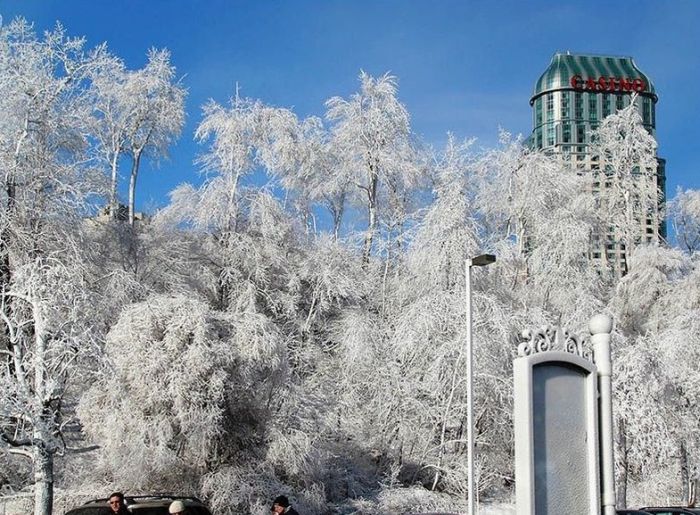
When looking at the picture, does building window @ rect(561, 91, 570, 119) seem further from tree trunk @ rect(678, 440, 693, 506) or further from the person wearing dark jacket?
the person wearing dark jacket

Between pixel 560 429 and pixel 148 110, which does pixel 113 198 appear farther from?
pixel 560 429

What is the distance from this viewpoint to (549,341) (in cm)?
1166

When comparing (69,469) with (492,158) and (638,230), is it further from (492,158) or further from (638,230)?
(638,230)

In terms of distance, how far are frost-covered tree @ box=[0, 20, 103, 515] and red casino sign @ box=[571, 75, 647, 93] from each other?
13286 centimetres

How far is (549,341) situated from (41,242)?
56.3 feet

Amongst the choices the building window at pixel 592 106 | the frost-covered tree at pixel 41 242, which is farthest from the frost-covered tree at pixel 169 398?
the building window at pixel 592 106

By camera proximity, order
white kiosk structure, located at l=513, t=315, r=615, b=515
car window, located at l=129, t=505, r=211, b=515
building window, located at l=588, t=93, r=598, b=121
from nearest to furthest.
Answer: white kiosk structure, located at l=513, t=315, r=615, b=515, car window, located at l=129, t=505, r=211, b=515, building window, located at l=588, t=93, r=598, b=121

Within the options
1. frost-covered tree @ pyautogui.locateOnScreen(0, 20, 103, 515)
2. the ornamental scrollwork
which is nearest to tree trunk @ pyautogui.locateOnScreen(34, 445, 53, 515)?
frost-covered tree @ pyautogui.locateOnScreen(0, 20, 103, 515)

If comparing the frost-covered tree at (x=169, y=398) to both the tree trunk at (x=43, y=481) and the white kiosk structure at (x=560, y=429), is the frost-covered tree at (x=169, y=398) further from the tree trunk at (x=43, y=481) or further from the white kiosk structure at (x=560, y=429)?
the white kiosk structure at (x=560, y=429)

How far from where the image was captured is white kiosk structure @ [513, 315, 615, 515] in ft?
36.8

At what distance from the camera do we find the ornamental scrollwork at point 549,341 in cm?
1153

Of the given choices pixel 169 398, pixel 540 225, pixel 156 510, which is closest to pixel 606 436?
pixel 156 510

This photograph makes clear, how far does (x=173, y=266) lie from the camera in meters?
32.1

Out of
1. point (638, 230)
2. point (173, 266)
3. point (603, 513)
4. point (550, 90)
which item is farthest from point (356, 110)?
point (550, 90)
